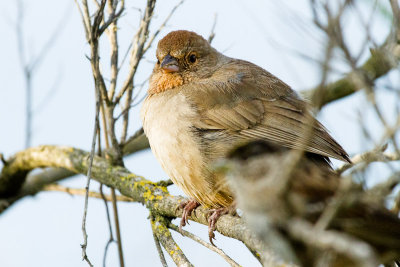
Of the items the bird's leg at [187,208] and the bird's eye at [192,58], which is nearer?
the bird's leg at [187,208]

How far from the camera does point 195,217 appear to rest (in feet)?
15.8

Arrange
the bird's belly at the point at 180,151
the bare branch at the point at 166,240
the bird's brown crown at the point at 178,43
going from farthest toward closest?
the bird's brown crown at the point at 178,43
the bird's belly at the point at 180,151
the bare branch at the point at 166,240

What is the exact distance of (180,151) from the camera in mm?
4730

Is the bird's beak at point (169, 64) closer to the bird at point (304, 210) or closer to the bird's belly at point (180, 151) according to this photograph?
the bird's belly at point (180, 151)

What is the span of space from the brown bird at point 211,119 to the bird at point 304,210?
6.28 feet

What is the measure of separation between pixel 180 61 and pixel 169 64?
167 mm

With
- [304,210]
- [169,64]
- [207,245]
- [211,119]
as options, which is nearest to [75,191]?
[169,64]

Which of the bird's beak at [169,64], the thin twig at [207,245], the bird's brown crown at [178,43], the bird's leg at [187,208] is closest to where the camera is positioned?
the thin twig at [207,245]

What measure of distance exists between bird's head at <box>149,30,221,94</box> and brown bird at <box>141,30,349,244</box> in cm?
1

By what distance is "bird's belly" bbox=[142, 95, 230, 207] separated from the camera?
4625mm

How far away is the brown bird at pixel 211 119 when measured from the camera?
4633 millimetres

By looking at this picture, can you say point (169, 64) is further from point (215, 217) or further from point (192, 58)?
point (215, 217)

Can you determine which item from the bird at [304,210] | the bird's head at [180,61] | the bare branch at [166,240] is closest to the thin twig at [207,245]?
the bare branch at [166,240]

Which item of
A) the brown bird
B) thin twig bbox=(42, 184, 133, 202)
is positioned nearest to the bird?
the brown bird
